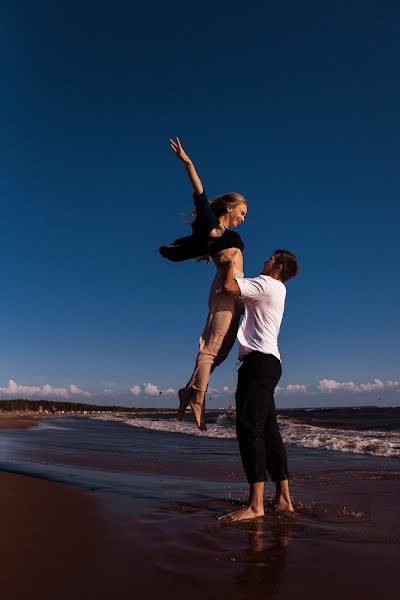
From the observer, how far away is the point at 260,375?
3.78m

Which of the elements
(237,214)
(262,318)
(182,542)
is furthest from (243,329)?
(182,542)

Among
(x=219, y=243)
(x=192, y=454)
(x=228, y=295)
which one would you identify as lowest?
(x=192, y=454)

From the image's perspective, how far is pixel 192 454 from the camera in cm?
941

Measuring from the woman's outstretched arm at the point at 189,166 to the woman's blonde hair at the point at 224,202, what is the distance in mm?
418

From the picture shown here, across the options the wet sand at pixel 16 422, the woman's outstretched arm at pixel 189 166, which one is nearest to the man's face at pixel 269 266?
the woman's outstretched arm at pixel 189 166

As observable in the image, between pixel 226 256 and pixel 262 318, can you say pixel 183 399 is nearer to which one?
pixel 262 318

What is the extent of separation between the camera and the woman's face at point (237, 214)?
13.0ft

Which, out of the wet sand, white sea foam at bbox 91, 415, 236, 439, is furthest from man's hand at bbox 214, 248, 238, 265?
the wet sand

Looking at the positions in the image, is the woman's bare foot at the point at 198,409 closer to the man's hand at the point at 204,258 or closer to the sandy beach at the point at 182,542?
the sandy beach at the point at 182,542

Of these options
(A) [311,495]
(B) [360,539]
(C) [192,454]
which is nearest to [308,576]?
(B) [360,539]

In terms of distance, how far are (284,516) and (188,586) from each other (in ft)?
5.65

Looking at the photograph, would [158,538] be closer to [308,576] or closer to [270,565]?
[270,565]

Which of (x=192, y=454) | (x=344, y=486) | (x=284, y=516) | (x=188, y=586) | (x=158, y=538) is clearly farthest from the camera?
(x=192, y=454)

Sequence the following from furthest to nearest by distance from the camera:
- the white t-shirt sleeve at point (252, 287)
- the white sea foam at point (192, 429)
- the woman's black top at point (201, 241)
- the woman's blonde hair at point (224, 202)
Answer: the white sea foam at point (192, 429)
the woman's blonde hair at point (224, 202)
the white t-shirt sleeve at point (252, 287)
the woman's black top at point (201, 241)
